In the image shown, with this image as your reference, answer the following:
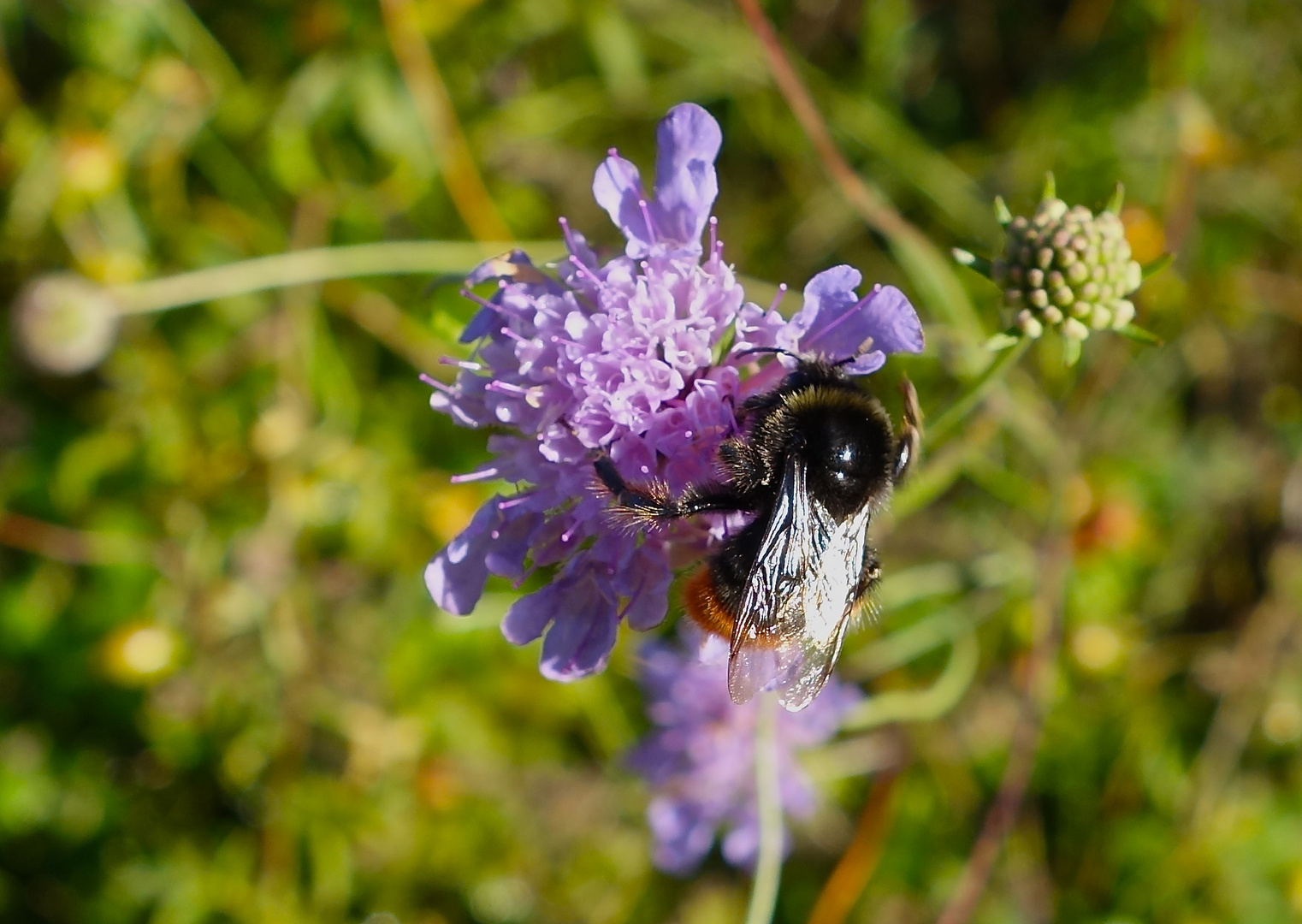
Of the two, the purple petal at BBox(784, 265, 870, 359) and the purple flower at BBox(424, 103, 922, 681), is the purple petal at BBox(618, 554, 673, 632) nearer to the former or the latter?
the purple flower at BBox(424, 103, 922, 681)

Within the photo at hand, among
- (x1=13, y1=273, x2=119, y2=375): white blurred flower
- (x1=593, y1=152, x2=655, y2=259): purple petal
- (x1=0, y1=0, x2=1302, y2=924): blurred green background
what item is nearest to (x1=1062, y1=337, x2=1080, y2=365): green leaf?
(x1=593, y1=152, x2=655, y2=259): purple petal

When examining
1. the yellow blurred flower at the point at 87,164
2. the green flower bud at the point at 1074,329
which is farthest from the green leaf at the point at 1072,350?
the yellow blurred flower at the point at 87,164

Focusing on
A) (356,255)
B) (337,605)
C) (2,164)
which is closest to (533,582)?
(337,605)

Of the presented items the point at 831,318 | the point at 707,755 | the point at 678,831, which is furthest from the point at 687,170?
the point at 678,831

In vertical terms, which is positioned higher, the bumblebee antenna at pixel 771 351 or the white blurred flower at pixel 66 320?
the bumblebee antenna at pixel 771 351

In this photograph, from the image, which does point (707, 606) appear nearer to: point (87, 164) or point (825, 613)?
point (825, 613)

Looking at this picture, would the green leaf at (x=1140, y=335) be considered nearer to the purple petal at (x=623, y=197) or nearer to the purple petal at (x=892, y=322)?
the purple petal at (x=892, y=322)

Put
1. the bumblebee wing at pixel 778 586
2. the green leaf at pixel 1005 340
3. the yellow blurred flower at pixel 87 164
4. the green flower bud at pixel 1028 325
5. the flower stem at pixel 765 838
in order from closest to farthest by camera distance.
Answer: the bumblebee wing at pixel 778 586, the green leaf at pixel 1005 340, the green flower bud at pixel 1028 325, the flower stem at pixel 765 838, the yellow blurred flower at pixel 87 164

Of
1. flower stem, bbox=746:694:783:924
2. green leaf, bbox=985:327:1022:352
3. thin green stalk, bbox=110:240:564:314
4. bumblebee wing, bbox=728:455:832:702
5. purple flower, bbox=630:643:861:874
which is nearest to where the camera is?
bumblebee wing, bbox=728:455:832:702
